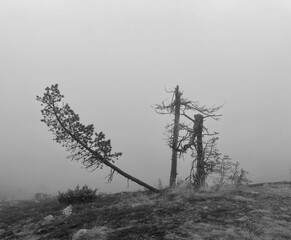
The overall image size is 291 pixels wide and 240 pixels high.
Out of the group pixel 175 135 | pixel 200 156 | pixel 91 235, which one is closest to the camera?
pixel 91 235

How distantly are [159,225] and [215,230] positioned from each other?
59.0 inches

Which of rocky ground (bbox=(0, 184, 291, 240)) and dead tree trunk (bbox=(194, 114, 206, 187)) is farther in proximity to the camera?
dead tree trunk (bbox=(194, 114, 206, 187))

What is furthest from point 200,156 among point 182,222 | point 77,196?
point 182,222

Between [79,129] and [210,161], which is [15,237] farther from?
[210,161]

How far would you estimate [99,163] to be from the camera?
1656 cm

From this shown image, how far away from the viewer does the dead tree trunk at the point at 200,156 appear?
694 inches

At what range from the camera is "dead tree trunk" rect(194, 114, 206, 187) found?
17.6 m

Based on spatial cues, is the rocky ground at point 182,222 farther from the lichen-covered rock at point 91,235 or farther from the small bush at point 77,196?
the small bush at point 77,196

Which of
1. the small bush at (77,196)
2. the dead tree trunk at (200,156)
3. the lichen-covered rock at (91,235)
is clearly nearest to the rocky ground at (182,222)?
the lichen-covered rock at (91,235)

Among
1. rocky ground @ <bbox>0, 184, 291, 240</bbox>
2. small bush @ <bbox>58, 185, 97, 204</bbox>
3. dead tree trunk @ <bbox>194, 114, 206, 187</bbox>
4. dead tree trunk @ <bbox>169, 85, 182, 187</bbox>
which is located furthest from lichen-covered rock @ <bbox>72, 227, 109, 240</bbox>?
dead tree trunk @ <bbox>169, 85, 182, 187</bbox>

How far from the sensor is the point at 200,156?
1833 cm

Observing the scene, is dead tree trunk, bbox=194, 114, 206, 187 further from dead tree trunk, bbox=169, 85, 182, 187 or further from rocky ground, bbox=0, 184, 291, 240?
rocky ground, bbox=0, 184, 291, 240

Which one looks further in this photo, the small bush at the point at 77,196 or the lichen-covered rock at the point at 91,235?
the small bush at the point at 77,196

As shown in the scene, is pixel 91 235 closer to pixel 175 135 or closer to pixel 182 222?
pixel 182 222
